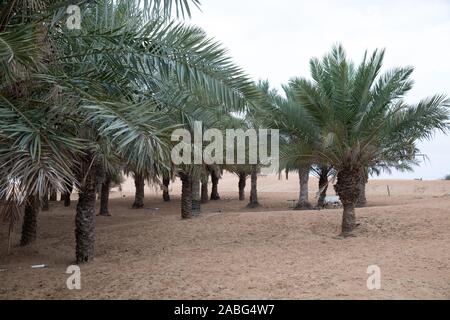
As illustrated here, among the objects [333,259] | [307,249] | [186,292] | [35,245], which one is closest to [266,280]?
[186,292]

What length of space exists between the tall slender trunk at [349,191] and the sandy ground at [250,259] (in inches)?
15.9

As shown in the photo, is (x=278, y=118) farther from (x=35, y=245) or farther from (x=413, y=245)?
(x=35, y=245)

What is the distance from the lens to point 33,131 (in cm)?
445

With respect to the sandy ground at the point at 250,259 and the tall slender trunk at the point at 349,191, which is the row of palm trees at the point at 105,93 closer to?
the tall slender trunk at the point at 349,191

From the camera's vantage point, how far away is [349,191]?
1019 cm

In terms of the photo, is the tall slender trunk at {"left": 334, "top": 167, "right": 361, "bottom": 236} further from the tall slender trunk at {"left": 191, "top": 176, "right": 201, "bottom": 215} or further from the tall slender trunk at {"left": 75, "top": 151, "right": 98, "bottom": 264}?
the tall slender trunk at {"left": 191, "top": 176, "right": 201, "bottom": 215}

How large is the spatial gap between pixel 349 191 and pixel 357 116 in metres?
1.63

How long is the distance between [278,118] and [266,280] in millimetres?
5348

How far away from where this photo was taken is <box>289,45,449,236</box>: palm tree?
9.62 meters

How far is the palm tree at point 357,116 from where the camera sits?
9.62m

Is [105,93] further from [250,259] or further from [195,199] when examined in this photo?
[195,199]

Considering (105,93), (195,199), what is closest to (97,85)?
(105,93)

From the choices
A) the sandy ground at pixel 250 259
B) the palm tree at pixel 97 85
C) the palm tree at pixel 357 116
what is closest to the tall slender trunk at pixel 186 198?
the sandy ground at pixel 250 259

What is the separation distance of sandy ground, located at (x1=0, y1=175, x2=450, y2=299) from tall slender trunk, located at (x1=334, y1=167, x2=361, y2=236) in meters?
0.40
